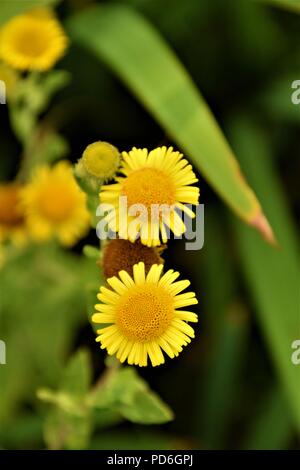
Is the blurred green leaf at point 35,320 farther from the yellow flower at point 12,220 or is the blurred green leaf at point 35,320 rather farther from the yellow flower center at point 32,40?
the yellow flower center at point 32,40

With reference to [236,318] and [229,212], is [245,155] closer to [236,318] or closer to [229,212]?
[229,212]

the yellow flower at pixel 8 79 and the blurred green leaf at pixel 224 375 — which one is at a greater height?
the yellow flower at pixel 8 79

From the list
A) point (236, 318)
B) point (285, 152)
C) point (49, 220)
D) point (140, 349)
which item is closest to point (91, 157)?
point (140, 349)

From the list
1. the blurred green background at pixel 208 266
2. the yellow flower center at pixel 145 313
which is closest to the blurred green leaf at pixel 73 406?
the blurred green background at pixel 208 266

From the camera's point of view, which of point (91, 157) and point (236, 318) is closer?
point (91, 157)

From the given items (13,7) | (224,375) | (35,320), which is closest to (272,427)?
(224,375)

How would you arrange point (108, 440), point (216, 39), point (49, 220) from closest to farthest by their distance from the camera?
point (49, 220) < point (108, 440) < point (216, 39)
